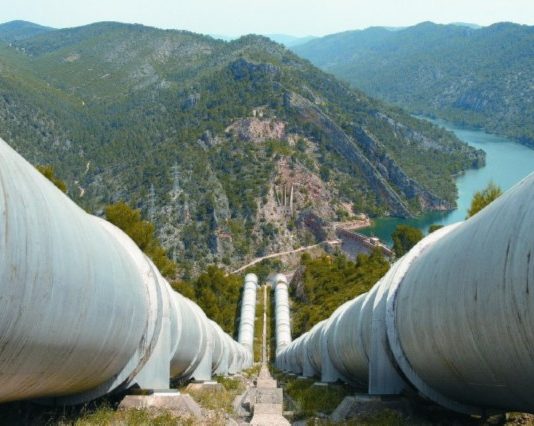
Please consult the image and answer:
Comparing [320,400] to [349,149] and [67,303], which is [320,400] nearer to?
[67,303]

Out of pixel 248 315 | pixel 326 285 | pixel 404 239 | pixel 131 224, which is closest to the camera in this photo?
pixel 131 224

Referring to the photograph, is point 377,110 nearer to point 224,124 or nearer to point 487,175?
point 487,175

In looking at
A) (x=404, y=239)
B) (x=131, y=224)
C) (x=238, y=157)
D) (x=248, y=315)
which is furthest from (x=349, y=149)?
(x=131, y=224)

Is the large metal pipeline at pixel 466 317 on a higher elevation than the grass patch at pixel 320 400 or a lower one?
higher

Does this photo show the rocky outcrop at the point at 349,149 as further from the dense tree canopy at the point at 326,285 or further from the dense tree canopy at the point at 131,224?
the dense tree canopy at the point at 131,224

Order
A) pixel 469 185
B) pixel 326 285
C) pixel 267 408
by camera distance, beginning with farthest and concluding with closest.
A: pixel 469 185, pixel 326 285, pixel 267 408

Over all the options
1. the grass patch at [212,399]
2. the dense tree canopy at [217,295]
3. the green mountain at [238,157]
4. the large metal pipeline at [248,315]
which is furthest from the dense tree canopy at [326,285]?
the green mountain at [238,157]

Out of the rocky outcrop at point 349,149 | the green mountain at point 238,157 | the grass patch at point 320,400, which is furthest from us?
the rocky outcrop at point 349,149
